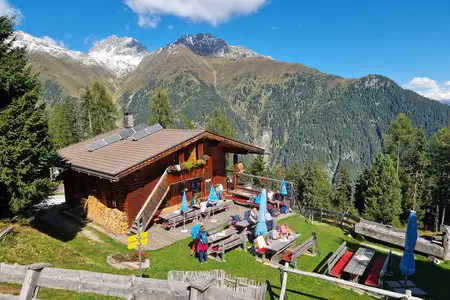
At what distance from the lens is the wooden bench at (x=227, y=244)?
14.4 metres

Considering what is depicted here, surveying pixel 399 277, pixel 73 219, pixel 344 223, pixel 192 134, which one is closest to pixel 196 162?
pixel 192 134

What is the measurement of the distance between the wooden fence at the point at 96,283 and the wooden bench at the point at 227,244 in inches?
318

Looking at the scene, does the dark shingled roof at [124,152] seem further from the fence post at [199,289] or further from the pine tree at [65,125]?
the pine tree at [65,125]

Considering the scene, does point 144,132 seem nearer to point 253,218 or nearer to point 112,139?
point 112,139

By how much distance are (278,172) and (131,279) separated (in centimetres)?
7858

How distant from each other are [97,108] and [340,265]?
45825 mm

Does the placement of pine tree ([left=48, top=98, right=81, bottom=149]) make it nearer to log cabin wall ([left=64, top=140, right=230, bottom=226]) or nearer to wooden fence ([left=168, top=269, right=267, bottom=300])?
log cabin wall ([left=64, top=140, right=230, bottom=226])

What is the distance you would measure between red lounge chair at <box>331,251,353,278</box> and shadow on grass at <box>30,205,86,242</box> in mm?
13339

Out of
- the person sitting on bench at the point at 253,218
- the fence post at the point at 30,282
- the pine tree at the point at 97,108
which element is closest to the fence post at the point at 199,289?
the fence post at the point at 30,282

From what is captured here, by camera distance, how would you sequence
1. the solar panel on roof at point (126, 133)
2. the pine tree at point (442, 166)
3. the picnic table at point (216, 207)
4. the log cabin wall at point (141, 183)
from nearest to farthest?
the log cabin wall at point (141, 183) < the picnic table at point (216, 207) < the solar panel on roof at point (126, 133) < the pine tree at point (442, 166)

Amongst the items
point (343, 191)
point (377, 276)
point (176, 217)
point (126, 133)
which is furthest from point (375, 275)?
point (343, 191)

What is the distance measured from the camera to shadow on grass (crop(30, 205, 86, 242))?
17344 mm

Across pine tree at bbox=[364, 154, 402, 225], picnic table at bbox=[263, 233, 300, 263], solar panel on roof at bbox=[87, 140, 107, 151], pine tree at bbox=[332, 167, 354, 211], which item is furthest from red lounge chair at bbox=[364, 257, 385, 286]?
pine tree at bbox=[332, 167, 354, 211]

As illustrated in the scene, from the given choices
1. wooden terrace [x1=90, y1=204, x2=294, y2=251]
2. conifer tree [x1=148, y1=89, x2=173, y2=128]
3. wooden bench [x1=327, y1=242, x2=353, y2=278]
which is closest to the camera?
wooden bench [x1=327, y1=242, x2=353, y2=278]
